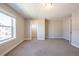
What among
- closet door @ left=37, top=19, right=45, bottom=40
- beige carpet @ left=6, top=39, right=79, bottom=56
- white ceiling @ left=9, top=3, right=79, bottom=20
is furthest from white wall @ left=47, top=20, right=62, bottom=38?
beige carpet @ left=6, top=39, right=79, bottom=56

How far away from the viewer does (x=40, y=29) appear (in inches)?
299

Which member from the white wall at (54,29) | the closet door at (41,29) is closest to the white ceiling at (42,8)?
the closet door at (41,29)

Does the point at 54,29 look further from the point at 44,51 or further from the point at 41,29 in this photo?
the point at 44,51

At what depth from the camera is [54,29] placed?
8.80 metres

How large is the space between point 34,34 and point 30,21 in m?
2.39

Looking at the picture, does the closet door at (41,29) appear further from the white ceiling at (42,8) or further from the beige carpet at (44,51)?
the beige carpet at (44,51)

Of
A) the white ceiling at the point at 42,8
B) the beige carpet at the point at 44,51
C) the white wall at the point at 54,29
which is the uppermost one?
the white ceiling at the point at 42,8

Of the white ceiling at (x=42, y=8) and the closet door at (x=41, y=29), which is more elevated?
the white ceiling at (x=42, y=8)

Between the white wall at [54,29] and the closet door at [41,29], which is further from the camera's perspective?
the white wall at [54,29]

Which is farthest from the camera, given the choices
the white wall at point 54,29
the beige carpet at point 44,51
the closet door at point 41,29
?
the white wall at point 54,29

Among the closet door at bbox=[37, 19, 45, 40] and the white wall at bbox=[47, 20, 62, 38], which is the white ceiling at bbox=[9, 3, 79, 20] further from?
the white wall at bbox=[47, 20, 62, 38]

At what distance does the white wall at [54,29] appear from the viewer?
8.77 metres

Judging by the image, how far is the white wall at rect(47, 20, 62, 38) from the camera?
8.77 metres

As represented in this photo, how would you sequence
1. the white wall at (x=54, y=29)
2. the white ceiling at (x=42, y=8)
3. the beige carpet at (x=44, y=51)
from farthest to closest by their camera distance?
the white wall at (x=54, y=29) < the white ceiling at (x=42, y=8) < the beige carpet at (x=44, y=51)
